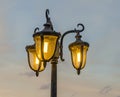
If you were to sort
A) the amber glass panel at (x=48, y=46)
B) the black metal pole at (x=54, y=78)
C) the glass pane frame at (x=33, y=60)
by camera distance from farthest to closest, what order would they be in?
the glass pane frame at (x=33, y=60) < the black metal pole at (x=54, y=78) < the amber glass panel at (x=48, y=46)

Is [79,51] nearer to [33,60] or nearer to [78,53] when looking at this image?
[78,53]

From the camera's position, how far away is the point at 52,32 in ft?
24.3

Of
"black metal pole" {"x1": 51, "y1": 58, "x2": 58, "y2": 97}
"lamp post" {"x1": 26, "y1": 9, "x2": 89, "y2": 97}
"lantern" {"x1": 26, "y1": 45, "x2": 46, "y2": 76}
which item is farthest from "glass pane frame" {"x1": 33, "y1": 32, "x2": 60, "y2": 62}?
"lantern" {"x1": 26, "y1": 45, "x2": 46, "y2": 76}

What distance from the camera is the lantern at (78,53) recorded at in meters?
8.08

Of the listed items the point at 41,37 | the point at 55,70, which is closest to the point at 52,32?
the point at 41,37

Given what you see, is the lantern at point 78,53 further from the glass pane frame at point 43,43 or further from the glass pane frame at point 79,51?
the glass pane frame at point 43,43

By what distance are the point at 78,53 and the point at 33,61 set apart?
1100 mm

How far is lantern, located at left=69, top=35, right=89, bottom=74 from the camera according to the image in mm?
8078

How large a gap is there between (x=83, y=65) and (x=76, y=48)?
432mm

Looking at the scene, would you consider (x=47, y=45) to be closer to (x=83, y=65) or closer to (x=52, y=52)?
(x=52, y=52)

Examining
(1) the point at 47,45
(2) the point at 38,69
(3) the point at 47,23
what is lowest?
(2) the point at 38,69

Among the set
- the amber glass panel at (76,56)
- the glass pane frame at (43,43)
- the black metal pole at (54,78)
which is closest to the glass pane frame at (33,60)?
the black metal pole at (54,78)

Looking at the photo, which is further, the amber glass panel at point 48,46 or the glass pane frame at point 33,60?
the glass pane frame at point 33,60

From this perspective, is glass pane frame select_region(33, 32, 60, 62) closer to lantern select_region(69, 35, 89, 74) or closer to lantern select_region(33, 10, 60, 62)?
lantern select_region(33, 10, 60, 62)
